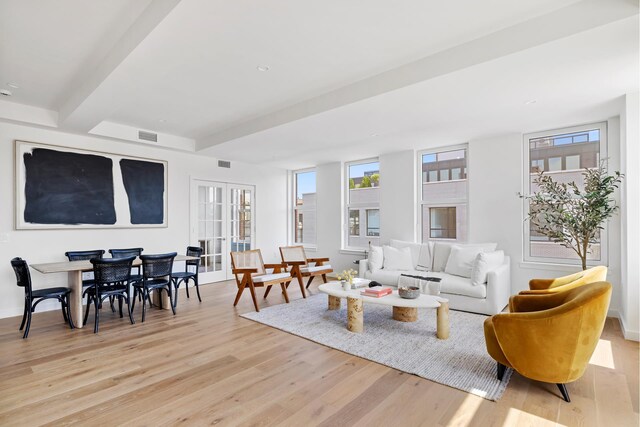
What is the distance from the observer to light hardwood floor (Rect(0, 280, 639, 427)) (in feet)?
7.12

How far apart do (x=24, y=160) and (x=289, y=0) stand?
15.3 feet

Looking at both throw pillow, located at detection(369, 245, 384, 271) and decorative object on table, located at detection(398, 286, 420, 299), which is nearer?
decorative object on table, located at detection(398, 286, 420, 299)

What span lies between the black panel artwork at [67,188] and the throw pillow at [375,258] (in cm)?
434

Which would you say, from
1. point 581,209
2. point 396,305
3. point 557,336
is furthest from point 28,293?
point 581,209

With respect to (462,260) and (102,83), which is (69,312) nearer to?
(102,83)

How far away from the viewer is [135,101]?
169 inches

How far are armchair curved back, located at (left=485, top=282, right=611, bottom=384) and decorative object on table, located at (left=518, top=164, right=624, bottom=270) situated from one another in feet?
6.09

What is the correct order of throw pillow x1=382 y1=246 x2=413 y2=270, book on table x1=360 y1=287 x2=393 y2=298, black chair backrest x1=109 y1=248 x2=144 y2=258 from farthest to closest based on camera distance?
throw pillow x1=382 y1=246 x2=413 y2=270 → black chair backrest x1=109 y1=248 x2=144 y2=258 → book on table x1=360 y1=287 x2=393 y2=298

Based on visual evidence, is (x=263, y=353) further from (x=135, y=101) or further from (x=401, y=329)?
(x=135, y=101)

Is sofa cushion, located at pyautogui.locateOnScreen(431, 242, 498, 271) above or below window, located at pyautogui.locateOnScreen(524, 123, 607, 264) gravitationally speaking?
below

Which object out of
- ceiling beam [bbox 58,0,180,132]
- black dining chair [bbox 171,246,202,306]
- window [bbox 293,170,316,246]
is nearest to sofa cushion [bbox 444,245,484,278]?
window [bbox 293,170,316,246]

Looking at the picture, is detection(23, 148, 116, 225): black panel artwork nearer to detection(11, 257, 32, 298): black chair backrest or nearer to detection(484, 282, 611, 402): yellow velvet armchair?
detection(11, 257, 32, 298): black chair backrest

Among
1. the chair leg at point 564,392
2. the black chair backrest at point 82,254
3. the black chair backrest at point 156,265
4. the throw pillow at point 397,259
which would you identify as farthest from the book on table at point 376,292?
the black chair backrest at point 82,254

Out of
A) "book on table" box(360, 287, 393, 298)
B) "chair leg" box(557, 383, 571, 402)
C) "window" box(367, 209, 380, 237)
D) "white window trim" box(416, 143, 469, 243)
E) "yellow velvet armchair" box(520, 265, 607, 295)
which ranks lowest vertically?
"chair leg" box(557, 383, 571, 402)
